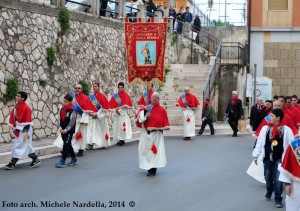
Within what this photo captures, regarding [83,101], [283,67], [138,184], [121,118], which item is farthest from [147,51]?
[283,67]

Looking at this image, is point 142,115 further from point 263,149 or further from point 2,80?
point 2,80

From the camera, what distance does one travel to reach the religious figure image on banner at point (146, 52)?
46.4ft

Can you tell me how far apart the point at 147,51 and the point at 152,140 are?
9.13 feet

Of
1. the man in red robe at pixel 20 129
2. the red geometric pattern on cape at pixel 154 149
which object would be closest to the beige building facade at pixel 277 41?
the red geometric pattern on cape at pixel 154 149

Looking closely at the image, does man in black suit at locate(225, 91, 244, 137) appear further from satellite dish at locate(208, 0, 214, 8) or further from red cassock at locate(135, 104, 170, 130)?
satellite dish at locate(208, 0, 214, 8)

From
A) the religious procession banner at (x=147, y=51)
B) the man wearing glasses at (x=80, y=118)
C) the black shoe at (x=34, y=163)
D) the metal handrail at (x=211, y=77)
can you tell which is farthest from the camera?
the metal handrail at (x=211, y=77)

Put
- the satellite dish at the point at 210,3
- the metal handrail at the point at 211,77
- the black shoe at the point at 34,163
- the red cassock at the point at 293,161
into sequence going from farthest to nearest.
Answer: the satellite dish at the point at 210,3 < the metal handrail at the point at 211,77 < the black shoe at the point at 34,163 < the red cassock at the point at 293,161

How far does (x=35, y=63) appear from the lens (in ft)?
57.4

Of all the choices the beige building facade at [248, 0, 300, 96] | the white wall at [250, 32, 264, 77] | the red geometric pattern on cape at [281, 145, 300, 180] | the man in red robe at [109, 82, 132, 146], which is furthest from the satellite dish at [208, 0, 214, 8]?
the red geometric pattern on cape at [281, 145, 300, 180]

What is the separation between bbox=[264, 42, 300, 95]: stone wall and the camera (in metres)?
31.7

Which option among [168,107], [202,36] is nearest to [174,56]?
[202,36]

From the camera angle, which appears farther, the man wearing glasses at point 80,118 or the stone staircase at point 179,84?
the stone staircase at point 179,84

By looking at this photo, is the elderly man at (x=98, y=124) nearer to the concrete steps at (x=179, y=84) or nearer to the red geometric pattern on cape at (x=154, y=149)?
the red geometric pattern on cape at (x=154, y=149)

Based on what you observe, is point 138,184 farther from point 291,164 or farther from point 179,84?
point 179,84
